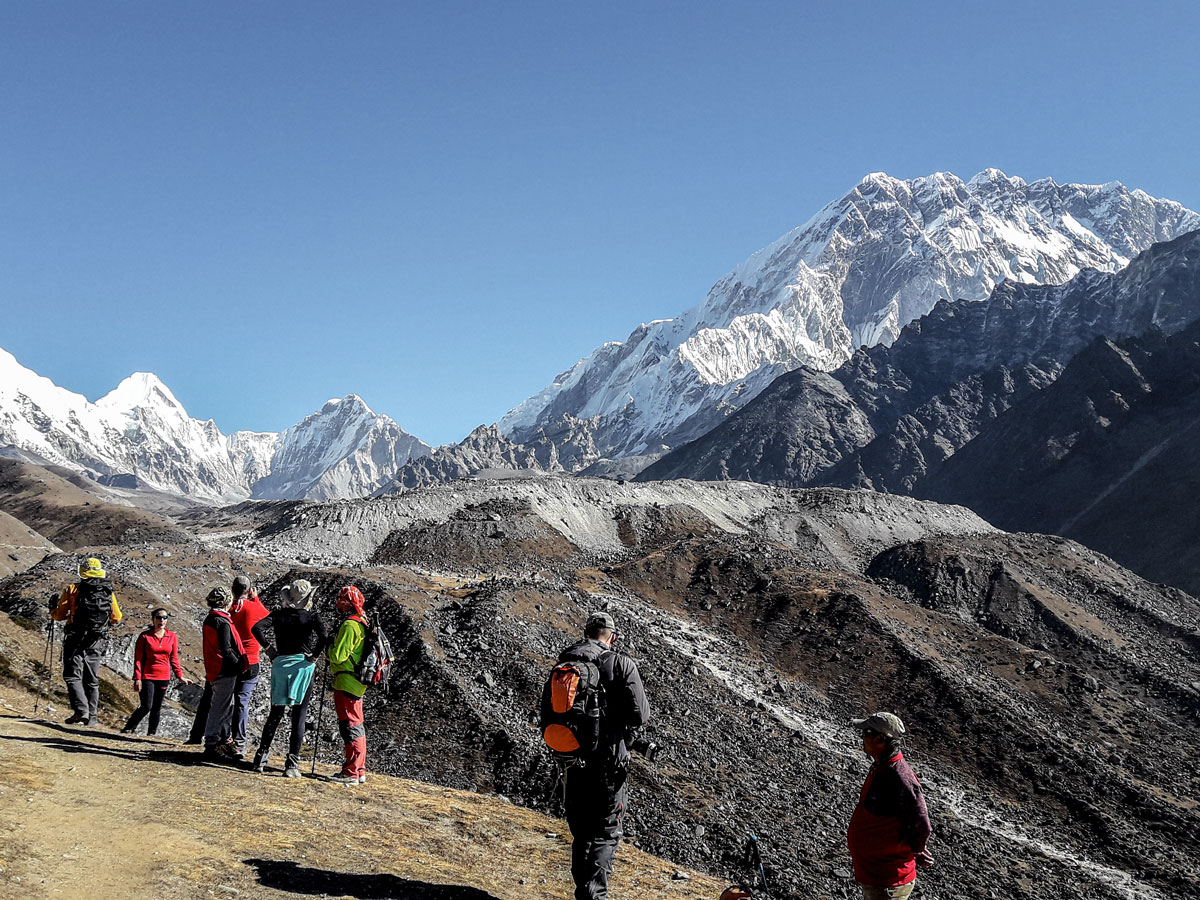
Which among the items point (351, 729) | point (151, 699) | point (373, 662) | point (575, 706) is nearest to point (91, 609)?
point (151, 699)

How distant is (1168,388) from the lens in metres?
119

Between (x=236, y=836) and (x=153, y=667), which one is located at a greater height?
(x=153, y=667)

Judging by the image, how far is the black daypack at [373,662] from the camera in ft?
32.4

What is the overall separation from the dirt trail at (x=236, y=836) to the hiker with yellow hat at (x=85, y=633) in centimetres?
63

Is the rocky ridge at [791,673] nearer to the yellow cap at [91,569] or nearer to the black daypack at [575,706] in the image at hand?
the yellow cap at [91,569]

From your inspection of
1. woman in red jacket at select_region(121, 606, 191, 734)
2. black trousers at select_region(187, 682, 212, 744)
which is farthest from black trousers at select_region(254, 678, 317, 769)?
woman in red jacket at select_region(121, 606, 191, 734)

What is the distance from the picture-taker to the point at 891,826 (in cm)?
696

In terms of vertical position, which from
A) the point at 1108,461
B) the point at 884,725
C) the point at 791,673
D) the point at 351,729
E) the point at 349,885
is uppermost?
the point at 1108,461

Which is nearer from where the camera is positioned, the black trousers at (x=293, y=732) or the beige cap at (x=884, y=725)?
the beige cap at (x=884, y=725)

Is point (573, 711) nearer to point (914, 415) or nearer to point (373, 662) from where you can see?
point (373, 662)

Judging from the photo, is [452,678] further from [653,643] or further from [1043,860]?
[1043,860]

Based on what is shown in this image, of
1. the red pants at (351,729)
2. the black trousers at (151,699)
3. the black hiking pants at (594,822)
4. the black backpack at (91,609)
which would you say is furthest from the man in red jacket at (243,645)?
the black hiking pants at (594,822)

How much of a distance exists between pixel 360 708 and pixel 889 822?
615 centimetres

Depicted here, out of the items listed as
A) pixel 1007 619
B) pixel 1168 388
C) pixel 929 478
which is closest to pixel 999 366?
pixel 929 478
